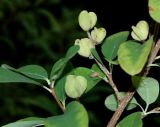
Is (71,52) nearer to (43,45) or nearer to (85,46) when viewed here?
(85,46)

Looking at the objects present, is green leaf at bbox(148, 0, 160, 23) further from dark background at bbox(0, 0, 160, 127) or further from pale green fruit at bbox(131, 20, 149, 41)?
dark background at bbox(0, 0, 160, 127)

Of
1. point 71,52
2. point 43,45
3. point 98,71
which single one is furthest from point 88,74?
point 43,45

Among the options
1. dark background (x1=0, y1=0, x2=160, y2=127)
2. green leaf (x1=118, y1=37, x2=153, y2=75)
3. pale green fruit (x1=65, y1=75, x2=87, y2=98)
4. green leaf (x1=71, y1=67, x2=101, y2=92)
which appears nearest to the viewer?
green leaf (x1=118, y1=37, x2=153, y2=75)

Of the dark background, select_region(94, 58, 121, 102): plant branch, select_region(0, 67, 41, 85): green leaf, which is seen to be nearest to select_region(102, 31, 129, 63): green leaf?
select_region(94, 58, 121, 102): plant branch

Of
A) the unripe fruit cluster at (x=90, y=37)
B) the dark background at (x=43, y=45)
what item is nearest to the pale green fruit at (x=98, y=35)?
the unripe fruit cluster at (x=90, y=37)

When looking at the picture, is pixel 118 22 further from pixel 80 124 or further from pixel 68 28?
pixel 80 124
